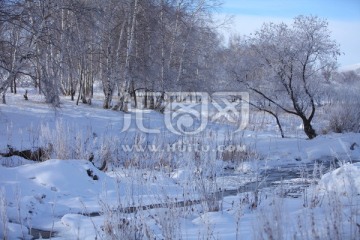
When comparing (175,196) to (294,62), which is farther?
(294,62)

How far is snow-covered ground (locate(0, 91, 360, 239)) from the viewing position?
155 inches

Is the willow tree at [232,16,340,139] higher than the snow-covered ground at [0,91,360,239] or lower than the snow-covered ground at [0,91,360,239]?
higher

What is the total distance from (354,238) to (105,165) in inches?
292

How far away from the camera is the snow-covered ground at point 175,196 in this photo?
3.94 meters

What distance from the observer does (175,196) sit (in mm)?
6719

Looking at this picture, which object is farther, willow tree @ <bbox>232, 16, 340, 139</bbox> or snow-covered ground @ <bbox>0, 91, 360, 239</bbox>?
willow tree @ <bbox>232, 16, 340, 139</bbox>

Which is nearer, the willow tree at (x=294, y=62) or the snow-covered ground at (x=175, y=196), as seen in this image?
the snow-covered ground at (x=175, y=196)

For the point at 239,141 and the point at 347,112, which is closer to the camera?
the point at 239,141

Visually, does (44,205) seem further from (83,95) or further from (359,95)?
(359,95)

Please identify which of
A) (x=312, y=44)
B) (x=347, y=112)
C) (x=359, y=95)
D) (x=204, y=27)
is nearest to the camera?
(x=312, y=44)

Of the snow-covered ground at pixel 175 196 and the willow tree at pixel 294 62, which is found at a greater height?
the willow tree at pixel 294 62

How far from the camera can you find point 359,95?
66.1ft

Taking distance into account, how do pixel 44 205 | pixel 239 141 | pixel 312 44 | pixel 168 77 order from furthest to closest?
pixel 168 77 → pixel 312 44 → pixel 239 141 → pixel 44 205

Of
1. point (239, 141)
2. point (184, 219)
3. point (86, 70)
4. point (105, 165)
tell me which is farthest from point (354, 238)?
point (86, 70)
